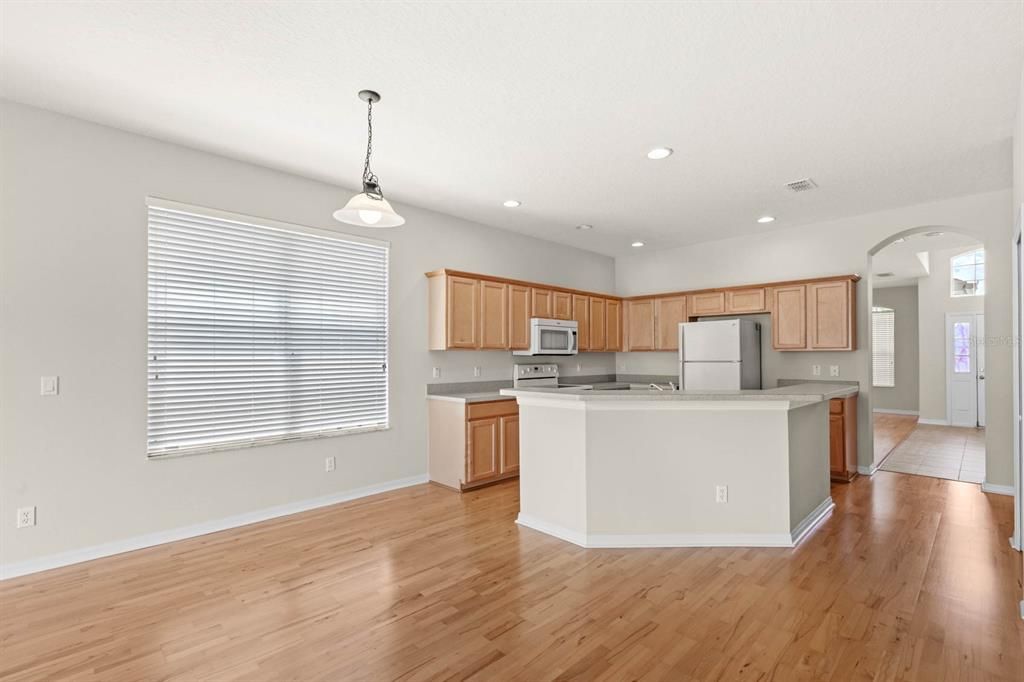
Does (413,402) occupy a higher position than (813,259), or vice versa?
(813,259)

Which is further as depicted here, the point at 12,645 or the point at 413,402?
the point at 413,402

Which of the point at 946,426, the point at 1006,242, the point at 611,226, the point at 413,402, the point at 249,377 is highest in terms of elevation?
the point at 611,226

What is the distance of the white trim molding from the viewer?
4504 mm

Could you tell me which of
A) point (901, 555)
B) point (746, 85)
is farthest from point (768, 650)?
point (746, 85)

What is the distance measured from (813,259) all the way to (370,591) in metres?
5.72

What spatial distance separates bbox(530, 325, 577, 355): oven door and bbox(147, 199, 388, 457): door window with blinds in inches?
70.8

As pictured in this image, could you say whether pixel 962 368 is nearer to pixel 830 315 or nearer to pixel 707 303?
pixel 830 315

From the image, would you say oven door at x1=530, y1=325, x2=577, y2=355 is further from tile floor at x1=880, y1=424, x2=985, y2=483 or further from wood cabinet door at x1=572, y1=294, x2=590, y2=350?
tile floor at x1=880, y1=424, x2=985, y2=483

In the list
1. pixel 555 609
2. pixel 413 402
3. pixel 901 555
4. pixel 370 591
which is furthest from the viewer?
pixel 413 402

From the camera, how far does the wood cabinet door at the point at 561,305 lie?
6195 millimetres

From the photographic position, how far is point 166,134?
3.47 metres

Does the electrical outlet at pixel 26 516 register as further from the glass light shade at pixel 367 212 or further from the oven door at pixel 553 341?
the oven door at pixel 553 341

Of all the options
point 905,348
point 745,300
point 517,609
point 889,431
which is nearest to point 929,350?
point 905,348

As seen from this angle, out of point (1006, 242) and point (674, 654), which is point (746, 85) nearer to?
point (674, 654)
